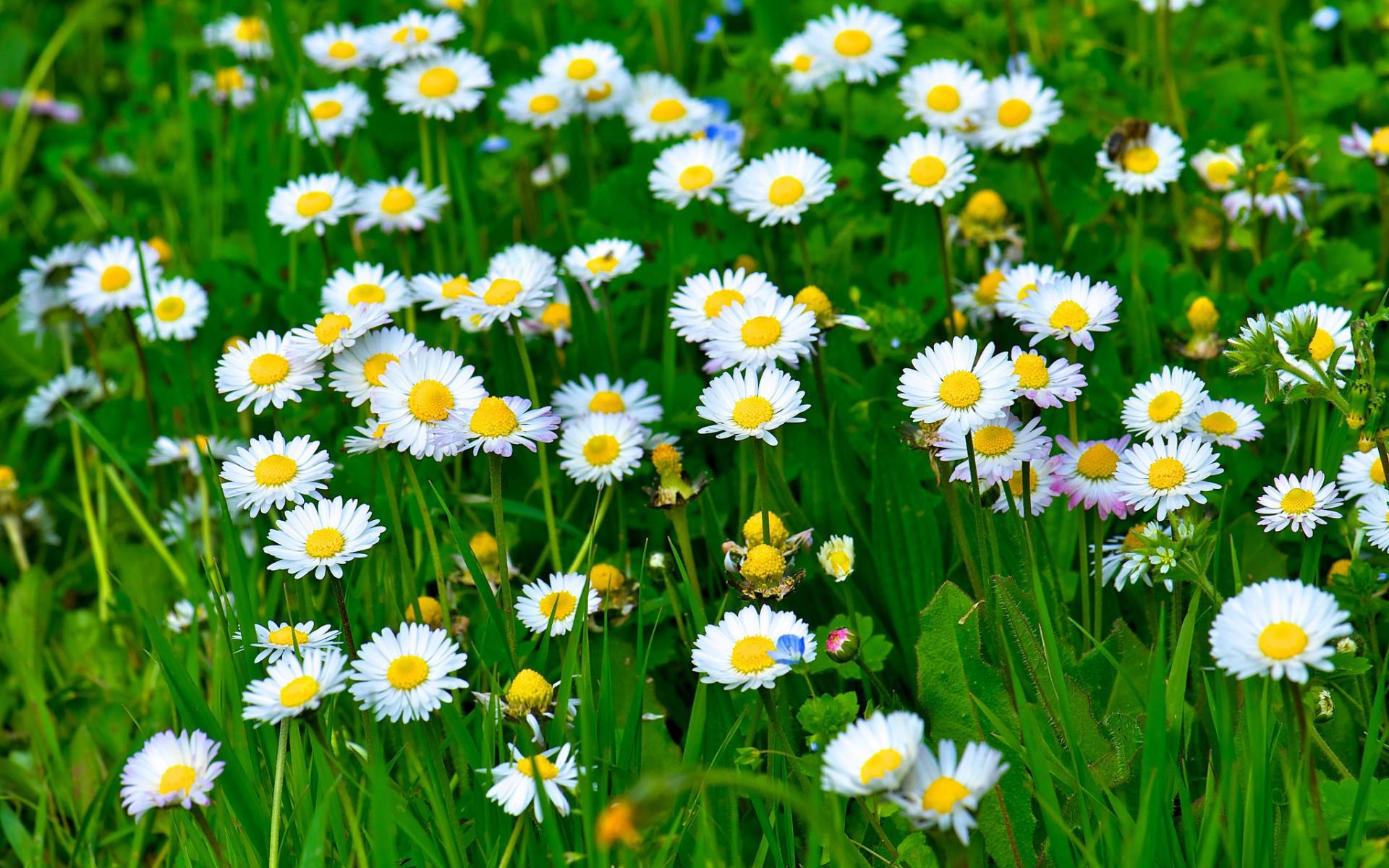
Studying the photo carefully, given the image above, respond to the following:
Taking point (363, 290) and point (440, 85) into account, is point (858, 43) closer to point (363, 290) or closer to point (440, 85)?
point (440, 85)

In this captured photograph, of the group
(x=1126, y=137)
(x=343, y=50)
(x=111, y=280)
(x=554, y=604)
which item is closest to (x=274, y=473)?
(x=554, y=604)

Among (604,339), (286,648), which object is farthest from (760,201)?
(286,648)

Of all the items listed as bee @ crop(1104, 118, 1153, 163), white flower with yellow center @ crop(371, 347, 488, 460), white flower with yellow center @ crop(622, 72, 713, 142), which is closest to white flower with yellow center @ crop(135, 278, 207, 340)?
white flower with yellow center @ crop(371, 347, 488, 460)

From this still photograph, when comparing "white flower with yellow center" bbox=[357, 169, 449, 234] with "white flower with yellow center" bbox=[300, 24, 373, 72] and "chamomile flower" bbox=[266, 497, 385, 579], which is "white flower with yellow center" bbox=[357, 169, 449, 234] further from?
"chamomile flower" bbox=[266, 497, 385, 579]

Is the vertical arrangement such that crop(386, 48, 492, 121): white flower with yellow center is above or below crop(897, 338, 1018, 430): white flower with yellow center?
above

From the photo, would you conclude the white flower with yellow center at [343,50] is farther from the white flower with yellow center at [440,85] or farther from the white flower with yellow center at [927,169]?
the white flower with yellow center at [927,169]

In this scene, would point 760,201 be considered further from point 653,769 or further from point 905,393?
point 653,769
